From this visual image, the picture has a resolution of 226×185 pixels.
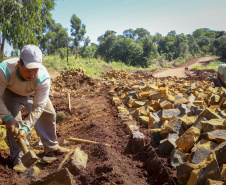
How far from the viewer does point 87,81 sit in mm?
9984

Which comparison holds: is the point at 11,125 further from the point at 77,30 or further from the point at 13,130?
the point at 77,30

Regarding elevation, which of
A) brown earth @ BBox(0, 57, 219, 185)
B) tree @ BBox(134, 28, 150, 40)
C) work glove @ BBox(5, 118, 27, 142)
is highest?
tree @ BBox(134, 28, 150, 40)

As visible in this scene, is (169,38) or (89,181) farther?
(169,38)

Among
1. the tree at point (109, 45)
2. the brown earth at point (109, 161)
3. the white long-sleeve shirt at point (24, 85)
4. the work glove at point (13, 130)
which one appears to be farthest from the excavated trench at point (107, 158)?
the tree at point (109, 45)

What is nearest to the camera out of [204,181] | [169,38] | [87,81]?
[204,181]

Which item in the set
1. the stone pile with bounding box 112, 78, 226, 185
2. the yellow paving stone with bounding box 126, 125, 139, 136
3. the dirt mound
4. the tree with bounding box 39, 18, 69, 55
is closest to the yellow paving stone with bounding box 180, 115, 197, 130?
the stone pile with bounding box 112, 78, 226, 185

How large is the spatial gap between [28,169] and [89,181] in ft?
3.05

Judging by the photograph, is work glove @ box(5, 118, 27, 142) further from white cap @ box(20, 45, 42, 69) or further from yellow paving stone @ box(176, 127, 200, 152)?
yellow paving stone @ box(176, 127, 200, 152)

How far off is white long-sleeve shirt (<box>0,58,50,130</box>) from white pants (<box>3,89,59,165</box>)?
0.22 m

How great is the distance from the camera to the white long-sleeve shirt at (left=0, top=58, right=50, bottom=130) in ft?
7.63

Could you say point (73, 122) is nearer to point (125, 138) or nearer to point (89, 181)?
point (125, 138)

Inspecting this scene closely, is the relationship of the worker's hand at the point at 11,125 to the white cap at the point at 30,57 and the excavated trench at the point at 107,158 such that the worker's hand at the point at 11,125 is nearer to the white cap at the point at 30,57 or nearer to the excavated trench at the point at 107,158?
the excavated trench at the point at 107,158

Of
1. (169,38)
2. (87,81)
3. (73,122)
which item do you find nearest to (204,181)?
(73,122)

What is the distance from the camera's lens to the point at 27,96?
2.87 m
